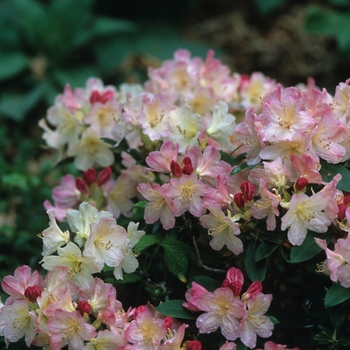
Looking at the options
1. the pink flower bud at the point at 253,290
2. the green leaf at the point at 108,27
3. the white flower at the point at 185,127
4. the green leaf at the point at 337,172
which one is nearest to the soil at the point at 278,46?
the green leaf at the point at 108,27

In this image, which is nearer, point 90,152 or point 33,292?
point 33,292

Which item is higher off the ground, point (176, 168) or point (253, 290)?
point (176, 168)

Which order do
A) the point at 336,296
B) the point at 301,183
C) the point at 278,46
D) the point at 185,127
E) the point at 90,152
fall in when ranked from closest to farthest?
the point at 336,296 < the point at 301,183 < the point at 185,127 < the point at 90,152 < the point at 278,46

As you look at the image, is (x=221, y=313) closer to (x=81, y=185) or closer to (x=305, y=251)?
(x=305, y=251)

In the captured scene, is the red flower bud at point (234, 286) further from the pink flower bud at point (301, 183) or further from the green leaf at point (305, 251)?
the pink flower bud at point (301, 183)

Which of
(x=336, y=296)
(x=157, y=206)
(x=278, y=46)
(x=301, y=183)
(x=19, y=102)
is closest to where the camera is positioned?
(x=336, y=296)

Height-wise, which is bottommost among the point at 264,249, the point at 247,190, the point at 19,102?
the point at 19,102

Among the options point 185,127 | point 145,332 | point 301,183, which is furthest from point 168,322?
point 185,127
